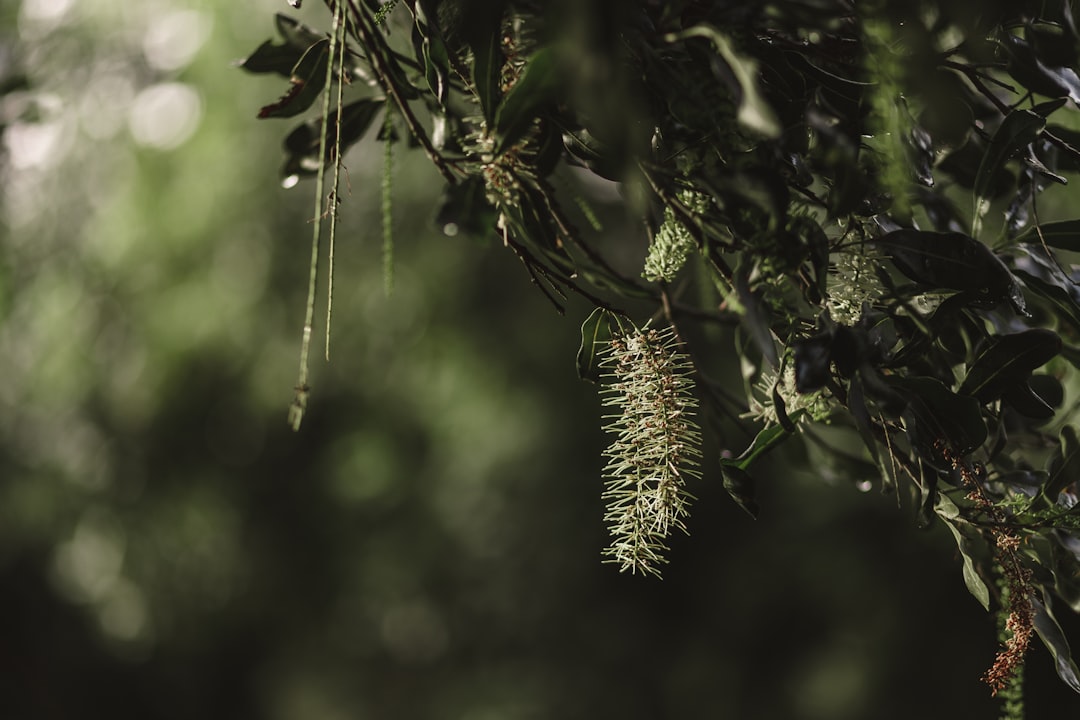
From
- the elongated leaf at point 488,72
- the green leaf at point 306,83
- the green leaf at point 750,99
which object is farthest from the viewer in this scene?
the green leaf at point 306,83

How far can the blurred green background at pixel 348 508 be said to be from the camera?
2.67 metres

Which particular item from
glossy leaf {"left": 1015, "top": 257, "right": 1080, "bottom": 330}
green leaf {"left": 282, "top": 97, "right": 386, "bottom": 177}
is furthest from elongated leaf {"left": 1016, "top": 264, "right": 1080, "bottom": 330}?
green leaf {"left": 282, "top": 97, "right": 386, "bottom": 177}

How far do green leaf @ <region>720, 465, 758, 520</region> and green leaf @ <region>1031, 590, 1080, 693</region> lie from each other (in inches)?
6.0

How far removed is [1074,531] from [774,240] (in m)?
0.25

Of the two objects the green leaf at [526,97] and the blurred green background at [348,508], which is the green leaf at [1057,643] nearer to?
the green leaf at [526,97]

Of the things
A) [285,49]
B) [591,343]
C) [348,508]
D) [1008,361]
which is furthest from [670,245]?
[348,508]

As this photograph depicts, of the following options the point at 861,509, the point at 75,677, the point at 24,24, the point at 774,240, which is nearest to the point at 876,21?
the point at 774,240

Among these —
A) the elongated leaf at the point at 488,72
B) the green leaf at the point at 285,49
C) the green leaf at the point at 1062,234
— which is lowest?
the green leaf at the point at 1062,234

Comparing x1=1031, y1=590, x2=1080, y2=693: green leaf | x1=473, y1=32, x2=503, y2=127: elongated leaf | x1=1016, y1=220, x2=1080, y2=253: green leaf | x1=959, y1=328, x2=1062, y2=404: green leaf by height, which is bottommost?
x1=1031, y1=590, x2=1080, y2=693: green leaf

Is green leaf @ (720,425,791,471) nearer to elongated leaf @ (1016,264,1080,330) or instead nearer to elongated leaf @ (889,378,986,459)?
elongated leaf @ (889,378,986,459)

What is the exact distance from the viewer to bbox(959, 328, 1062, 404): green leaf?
40 cm

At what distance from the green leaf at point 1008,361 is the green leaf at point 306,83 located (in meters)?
0.35

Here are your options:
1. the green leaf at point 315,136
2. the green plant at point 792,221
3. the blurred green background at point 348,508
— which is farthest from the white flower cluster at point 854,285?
the blurred green background at point 348,508

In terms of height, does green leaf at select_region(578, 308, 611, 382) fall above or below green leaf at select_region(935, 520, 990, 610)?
above
